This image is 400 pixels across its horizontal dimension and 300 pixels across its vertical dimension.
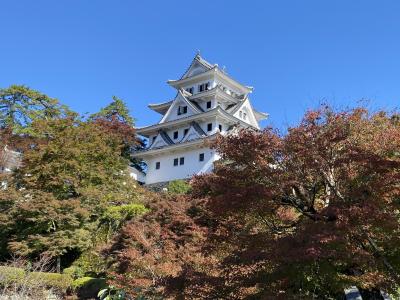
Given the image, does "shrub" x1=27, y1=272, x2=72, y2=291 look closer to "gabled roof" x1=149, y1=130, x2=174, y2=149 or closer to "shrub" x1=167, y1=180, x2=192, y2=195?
"shrub" x1=167, y1=180, x2=192, y2=195

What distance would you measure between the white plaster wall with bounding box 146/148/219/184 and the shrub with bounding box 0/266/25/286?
18252 millimetres

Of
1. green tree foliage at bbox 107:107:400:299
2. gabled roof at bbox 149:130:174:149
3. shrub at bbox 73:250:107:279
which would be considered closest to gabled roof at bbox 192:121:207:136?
gabled roof at bbox 149:130:174:149

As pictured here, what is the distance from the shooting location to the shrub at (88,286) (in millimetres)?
16656

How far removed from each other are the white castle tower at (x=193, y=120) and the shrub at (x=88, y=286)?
16180 millimetres

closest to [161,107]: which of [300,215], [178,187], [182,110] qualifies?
[182,110]

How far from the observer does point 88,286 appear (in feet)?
56.6

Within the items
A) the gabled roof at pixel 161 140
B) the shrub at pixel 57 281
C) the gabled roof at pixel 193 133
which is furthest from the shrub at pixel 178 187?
the shrub at pixel 57 281

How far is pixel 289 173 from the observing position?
6.96 m

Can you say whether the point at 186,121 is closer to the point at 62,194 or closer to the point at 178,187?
the point at 178,187

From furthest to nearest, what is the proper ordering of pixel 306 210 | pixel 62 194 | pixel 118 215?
pixel 118 215, pixel 62 194, pixel 306 210

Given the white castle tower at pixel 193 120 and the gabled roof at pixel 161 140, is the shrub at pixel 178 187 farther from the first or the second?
the gabled roof at pixel 161 140

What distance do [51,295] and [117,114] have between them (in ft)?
98.9

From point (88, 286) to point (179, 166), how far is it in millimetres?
18685

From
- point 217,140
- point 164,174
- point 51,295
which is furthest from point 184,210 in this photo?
point 164,174
